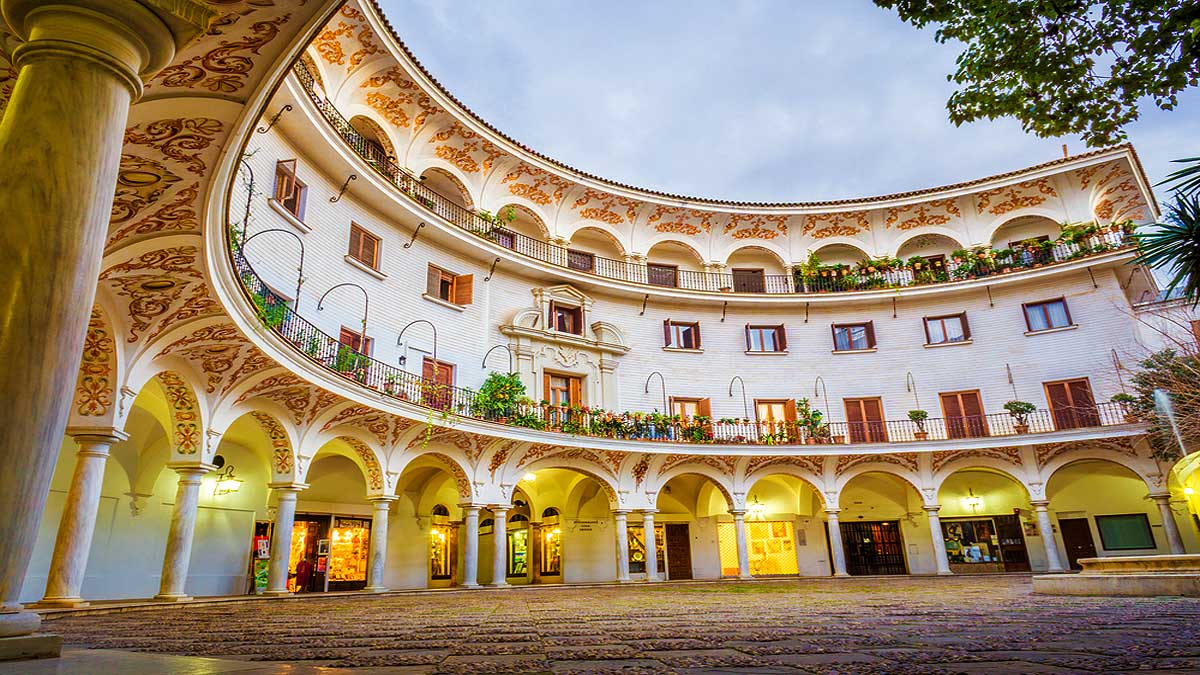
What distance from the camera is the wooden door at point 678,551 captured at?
73.2 feet

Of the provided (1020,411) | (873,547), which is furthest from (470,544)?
(1020,411)

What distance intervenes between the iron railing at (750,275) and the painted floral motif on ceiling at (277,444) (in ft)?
22.9

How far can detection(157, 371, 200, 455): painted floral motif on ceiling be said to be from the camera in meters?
10.9

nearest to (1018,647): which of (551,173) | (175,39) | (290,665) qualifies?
(290,665)

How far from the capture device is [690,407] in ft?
72.5

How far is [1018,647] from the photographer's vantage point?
3381 millimetres

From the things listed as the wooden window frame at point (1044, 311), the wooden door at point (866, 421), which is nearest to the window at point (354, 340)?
the wooden door at point (866, 421)

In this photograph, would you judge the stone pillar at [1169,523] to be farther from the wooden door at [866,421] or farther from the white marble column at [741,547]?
the white marble column at [741,547]

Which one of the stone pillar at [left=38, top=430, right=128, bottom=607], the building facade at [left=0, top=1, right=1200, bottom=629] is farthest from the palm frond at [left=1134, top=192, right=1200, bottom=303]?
the stone pillar at [left=38, top=430, right=128, bottom=607]

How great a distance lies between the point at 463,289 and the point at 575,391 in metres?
4.58

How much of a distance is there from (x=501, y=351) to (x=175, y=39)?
633 inches

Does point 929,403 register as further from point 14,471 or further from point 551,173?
point 14,471

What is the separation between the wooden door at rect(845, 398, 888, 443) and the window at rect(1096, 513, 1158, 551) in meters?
6.89

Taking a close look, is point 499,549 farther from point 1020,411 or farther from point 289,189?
point 1020,411
